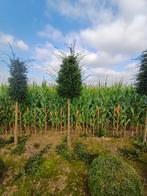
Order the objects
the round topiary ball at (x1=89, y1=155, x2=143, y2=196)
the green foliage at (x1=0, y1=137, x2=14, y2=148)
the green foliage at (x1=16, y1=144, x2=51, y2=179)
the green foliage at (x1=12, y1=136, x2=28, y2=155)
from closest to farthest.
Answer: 1. the round topiary ball at (x1=89, y1=155, x2=143, y2=196)
2. the green foliage at (x1=16, y1=144, x2=51, y2=179)
3. the green foliage at (x1=12, y1=136, x2=28, y2=155)
4. the green foliage at (x1=0, y1=137, x2=14, y2=148)

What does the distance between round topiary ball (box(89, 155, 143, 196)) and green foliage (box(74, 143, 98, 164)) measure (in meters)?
2.20

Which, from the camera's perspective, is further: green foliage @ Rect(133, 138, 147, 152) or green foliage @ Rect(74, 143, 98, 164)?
green foliage @ Rect(133, 138, 147, 152)

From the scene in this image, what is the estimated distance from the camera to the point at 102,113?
12703 mm

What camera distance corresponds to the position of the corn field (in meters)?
12.4

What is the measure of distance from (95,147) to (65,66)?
3.30 m

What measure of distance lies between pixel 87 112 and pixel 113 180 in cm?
609

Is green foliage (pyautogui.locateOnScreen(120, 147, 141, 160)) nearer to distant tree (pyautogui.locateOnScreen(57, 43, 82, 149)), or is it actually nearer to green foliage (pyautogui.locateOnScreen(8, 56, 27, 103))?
distant tree (pyautogui.locateOnScreen(57, 43, 82, 149))

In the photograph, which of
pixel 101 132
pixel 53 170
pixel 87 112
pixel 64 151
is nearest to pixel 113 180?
pixel 53 170

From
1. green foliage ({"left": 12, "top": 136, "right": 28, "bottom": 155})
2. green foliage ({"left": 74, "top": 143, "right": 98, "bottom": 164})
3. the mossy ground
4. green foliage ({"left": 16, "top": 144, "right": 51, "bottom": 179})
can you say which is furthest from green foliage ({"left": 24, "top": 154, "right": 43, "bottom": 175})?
green foliage ({"left": 74, "top": 143, "right": 98, "bottom": 164})

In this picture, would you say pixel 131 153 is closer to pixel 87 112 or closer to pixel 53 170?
pixel 53 170

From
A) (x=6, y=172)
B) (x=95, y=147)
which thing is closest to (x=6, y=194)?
(x=6, y=172)

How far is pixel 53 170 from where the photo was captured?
9.41 m

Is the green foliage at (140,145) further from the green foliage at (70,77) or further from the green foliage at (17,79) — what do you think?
the green foliage at (17,79)

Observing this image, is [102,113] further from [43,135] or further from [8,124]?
[8,124]
